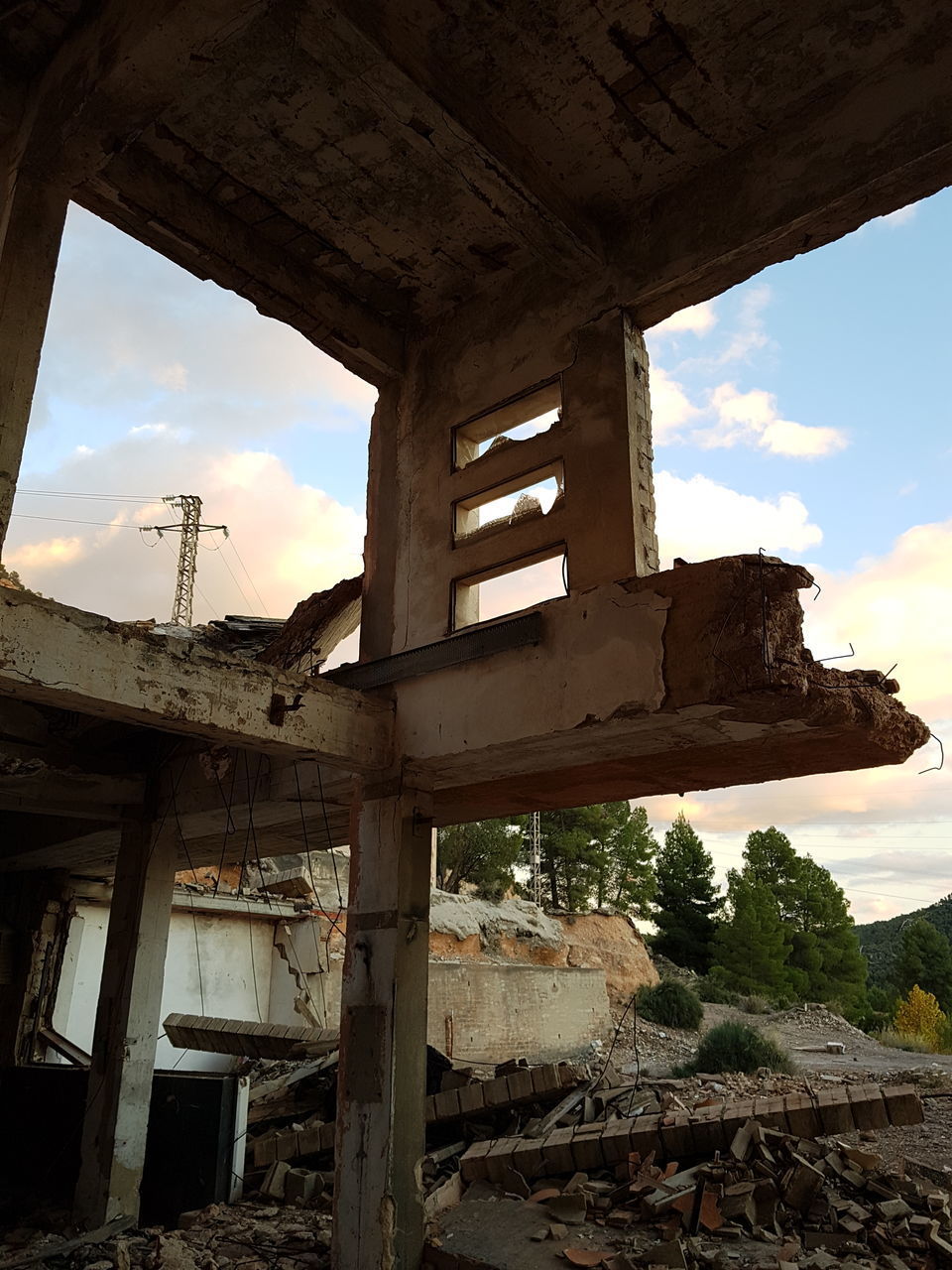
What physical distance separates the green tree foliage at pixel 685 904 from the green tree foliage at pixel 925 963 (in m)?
9.06

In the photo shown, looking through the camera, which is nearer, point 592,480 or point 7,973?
point 592,480

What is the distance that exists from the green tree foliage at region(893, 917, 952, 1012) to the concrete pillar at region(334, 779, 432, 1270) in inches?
1611

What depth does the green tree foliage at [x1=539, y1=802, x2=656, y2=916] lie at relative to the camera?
4200 centimetres

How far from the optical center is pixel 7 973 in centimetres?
1259

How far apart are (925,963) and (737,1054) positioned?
33.1 meters

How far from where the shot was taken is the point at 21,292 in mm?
5641

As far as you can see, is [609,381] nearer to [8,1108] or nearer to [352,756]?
[352,756]

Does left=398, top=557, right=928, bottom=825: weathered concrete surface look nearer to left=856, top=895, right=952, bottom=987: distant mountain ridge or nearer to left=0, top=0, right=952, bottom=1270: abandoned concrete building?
left=0, top=0, right=952, bottom=1270: abandoned concrete building

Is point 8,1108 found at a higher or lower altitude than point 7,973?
lower

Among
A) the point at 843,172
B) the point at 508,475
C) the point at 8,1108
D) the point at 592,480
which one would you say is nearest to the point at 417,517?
the point at 508,475

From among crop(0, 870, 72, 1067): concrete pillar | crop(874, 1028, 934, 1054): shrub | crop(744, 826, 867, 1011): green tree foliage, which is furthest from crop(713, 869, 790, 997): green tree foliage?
crop(0, 870, 72, 1067): concrete pillar

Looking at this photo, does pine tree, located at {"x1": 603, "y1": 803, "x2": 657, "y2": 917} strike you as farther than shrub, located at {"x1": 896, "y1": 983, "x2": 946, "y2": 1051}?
Yes

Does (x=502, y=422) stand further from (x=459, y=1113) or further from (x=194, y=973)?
(x=194, y=973)

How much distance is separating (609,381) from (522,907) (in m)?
20.4
